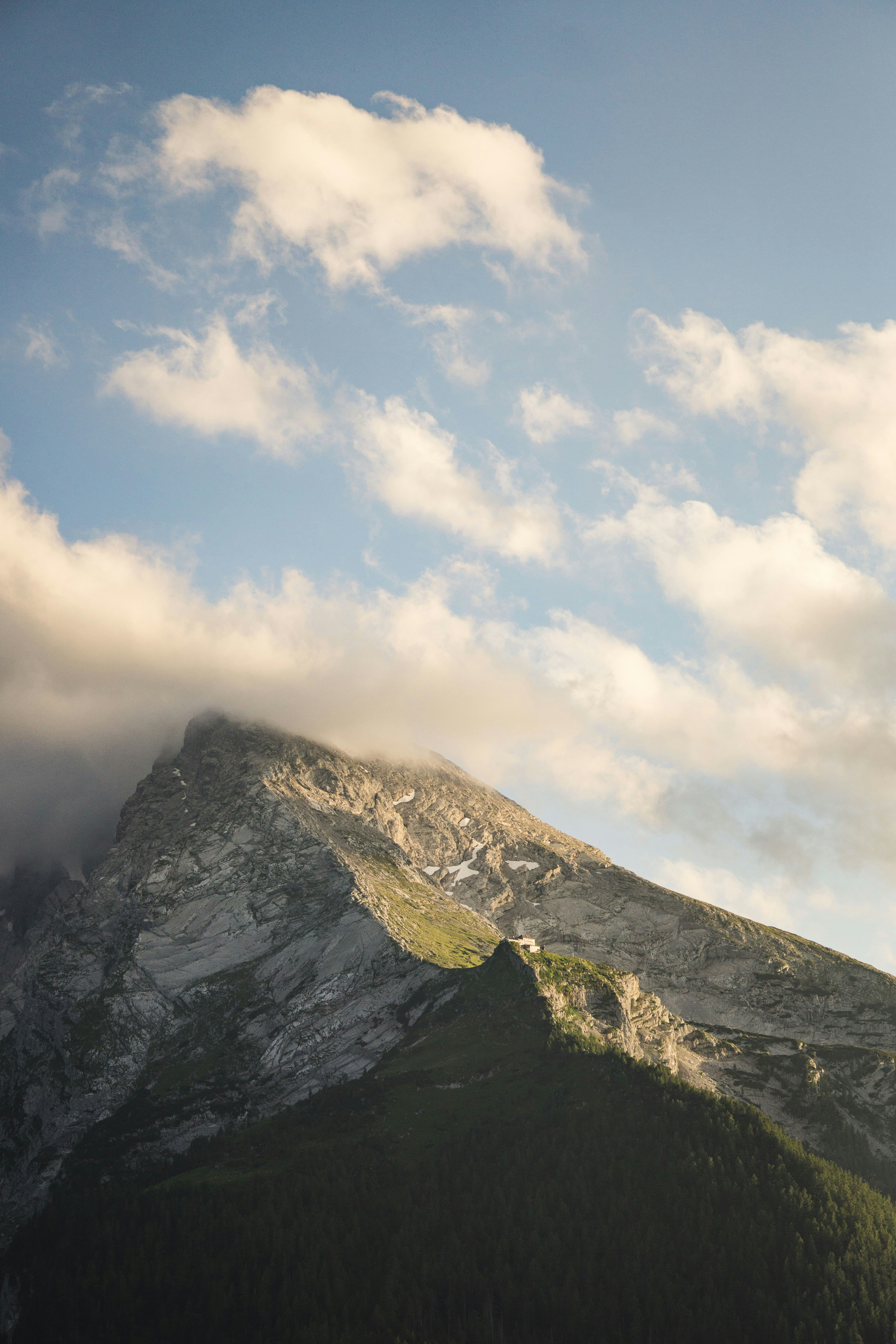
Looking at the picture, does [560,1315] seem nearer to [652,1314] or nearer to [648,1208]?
[652,1314]

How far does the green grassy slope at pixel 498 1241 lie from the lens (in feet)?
459

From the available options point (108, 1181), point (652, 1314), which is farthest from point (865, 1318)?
point (108, 1181)

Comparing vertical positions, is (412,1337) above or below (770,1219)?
below

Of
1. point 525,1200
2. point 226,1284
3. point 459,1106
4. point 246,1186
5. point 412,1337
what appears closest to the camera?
point 412,1337

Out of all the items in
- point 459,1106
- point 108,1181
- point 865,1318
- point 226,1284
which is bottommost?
point 108,1181

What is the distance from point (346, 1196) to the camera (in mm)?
167500

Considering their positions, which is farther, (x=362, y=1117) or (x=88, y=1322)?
(x=362, y=1117)

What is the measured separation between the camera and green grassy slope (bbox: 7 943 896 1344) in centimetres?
14000

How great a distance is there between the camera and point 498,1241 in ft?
508

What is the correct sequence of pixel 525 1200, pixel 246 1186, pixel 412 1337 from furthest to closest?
1. pixel 246 1186
2. pixel 525 1200
3. pixel 412 1337

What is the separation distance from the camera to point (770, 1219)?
152 metres

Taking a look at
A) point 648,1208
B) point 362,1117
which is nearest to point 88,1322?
point 362,1117

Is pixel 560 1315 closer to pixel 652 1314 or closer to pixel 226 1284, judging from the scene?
pixel 652 1314

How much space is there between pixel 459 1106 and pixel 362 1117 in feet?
71.0
